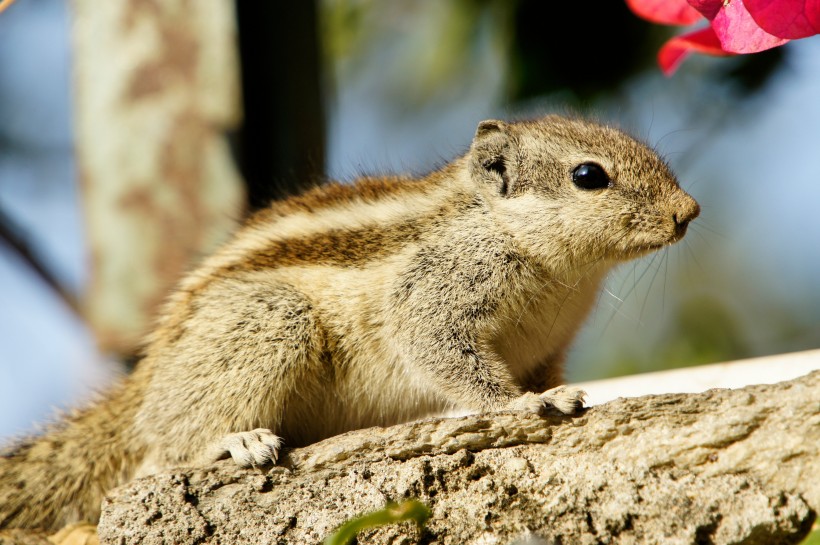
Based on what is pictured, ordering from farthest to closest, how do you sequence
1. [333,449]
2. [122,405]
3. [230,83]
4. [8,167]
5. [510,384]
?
[8,167]
[230,83]
[122,405]
[510,384]
[333,449]

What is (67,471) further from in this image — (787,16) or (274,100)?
(787,16)

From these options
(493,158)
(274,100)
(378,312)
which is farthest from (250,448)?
(274,100)

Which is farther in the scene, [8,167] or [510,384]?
[8,167]

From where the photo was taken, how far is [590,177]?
3605 mm

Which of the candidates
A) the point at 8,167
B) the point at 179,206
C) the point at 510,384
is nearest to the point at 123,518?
the point at 510,384

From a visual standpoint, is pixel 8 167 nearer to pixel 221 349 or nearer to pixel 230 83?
pixel 230 83

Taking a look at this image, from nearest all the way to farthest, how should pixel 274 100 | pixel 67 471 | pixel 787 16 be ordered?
pixel 787 16
pixel 67 471
pixel 274 100

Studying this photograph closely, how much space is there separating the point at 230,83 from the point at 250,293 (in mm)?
2119

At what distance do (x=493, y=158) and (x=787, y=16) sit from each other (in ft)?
6.31

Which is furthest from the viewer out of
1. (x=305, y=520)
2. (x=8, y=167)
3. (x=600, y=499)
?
(x=8, y=167)

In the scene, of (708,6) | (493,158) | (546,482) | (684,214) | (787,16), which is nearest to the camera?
(787,16)

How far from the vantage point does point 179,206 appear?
536 centimetres

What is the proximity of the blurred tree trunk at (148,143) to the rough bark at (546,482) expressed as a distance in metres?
2.59

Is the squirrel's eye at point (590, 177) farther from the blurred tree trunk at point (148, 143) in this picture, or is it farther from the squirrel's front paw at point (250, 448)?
the blurred tree trunk at point (148, 143)
